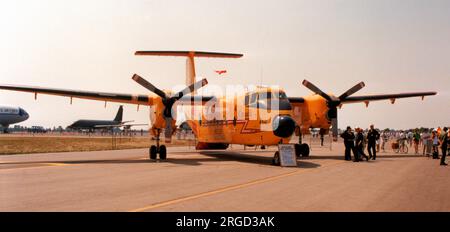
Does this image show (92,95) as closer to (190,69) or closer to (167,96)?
(167,96)

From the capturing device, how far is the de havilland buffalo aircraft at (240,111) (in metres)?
17.2

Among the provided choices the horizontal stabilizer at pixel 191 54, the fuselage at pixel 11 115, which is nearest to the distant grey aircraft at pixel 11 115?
the fuselage at pixel 11 115

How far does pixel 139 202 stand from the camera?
7.86 m

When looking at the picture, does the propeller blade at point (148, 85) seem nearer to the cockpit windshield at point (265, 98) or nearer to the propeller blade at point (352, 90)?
the cockpit windshield at point (265, 98)

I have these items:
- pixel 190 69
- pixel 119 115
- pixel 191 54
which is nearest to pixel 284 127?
pixel 191 54

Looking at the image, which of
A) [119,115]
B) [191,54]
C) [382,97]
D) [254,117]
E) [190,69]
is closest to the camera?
[254,117]

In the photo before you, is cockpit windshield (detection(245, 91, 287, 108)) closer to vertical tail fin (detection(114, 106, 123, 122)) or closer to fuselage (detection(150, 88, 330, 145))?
fuselage (detection(150, 88, 330, 145))

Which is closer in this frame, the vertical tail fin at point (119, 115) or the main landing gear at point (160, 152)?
the main landing gear at point (160, 152)

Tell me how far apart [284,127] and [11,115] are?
6692 centimetres

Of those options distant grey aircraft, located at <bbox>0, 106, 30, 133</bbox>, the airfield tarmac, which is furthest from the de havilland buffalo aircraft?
distant grey aircraft, located at <bbox>0, 106, 30, 133</bbox>

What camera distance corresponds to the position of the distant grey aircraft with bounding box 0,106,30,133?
6770 centimetres

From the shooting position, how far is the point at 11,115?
68.7 meters

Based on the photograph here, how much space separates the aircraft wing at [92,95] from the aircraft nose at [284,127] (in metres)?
7.96
